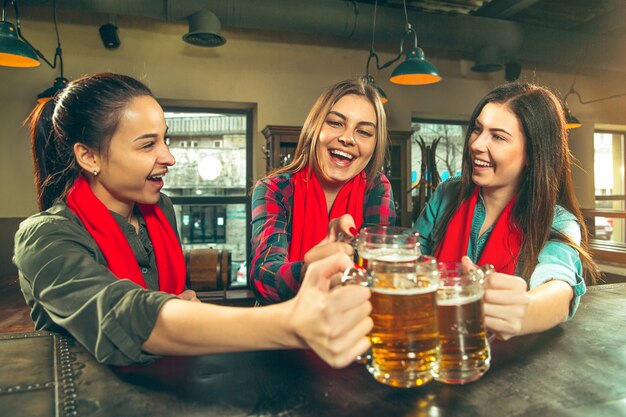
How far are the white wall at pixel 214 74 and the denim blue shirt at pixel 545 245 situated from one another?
3236 millimetres

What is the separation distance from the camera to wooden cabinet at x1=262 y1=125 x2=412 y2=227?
4.68 metres

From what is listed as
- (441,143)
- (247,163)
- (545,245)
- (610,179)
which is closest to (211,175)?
(247,163)

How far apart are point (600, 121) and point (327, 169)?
6388mm

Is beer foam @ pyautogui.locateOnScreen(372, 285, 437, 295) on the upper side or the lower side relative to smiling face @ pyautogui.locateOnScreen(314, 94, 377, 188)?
lower

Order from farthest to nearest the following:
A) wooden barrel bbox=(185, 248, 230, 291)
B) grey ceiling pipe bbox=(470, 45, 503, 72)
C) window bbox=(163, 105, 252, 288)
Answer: window bbox=(163, 105, 252, 288) < grey ceiling pipe bbox=(470, 45, 503, 72) < wooden barrel bbox=(185, 248, 230, 291)

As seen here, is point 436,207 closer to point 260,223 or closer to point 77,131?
point 260,223

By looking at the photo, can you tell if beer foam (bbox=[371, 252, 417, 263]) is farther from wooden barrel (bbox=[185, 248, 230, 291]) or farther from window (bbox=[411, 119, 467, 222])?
window (bbox=[411, 119, 467, 222])

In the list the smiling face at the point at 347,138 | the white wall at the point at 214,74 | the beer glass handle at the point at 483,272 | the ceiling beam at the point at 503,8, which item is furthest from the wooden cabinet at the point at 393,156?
the beer glass handle at the point at 483,272

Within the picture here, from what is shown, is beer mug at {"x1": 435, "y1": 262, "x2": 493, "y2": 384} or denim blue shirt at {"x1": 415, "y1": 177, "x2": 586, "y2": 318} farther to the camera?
denim blue shirt at {"x1": 415, "y1": 177, "x2": 586, "y2": 318}

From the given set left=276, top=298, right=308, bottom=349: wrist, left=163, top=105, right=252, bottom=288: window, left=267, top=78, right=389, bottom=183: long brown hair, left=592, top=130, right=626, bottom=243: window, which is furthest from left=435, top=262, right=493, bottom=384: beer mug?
left=592, top=130, right=626, bottom=243: window

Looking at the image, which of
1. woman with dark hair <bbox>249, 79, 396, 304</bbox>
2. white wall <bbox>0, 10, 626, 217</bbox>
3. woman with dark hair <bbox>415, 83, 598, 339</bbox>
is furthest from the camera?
white wall <bbox>0, 10, 626, 217</bbox>

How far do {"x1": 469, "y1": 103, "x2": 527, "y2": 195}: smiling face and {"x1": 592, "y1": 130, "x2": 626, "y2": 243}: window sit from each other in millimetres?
6943

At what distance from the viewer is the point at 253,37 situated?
5.09 metres

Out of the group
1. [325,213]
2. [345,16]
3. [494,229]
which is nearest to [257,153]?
[345,16]
